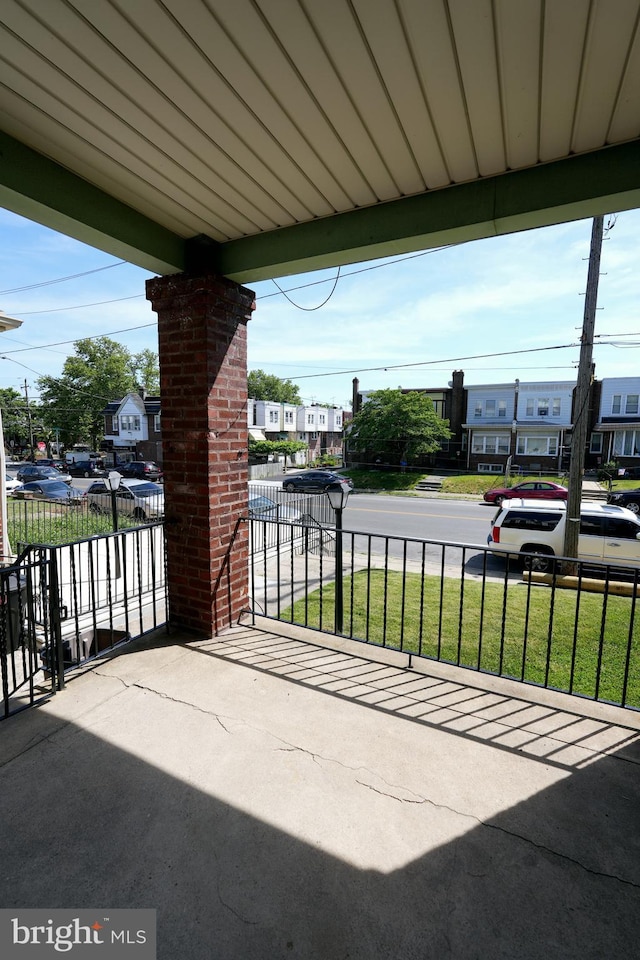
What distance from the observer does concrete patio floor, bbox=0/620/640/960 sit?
143 cm

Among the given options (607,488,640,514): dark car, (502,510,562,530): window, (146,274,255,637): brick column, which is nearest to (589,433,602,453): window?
(607,488,640,514): dark car

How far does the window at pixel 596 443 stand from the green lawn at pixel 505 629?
23.9 metres

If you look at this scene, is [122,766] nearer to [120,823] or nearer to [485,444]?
[120,823]

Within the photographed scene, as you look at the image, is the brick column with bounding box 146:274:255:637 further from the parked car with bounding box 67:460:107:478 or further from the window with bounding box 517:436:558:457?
the window with bounding box 517:436:558:457

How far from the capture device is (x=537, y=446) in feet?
92.7

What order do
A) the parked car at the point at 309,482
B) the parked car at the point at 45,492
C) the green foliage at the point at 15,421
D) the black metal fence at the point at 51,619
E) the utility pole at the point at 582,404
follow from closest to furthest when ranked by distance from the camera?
1. the black metal fence at the point at 51,619
2. the utility pole at the point at 582,404
3. the parked car at the point at 45,492
4. the parked car at the point at 309,482
5. the green foliage at the point at 15,421

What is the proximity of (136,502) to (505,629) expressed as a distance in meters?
10.9

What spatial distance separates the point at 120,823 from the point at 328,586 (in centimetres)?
484

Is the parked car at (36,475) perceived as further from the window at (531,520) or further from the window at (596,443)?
the window at (596,443)

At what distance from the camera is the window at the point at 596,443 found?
2695 centimetres

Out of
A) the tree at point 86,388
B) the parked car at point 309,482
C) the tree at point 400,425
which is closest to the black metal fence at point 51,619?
the parked car at point 309,482

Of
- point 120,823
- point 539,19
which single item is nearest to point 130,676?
point 120,823

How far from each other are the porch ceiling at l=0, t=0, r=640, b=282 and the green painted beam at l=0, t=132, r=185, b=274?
0.01m

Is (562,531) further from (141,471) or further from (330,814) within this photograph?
(141,471)
